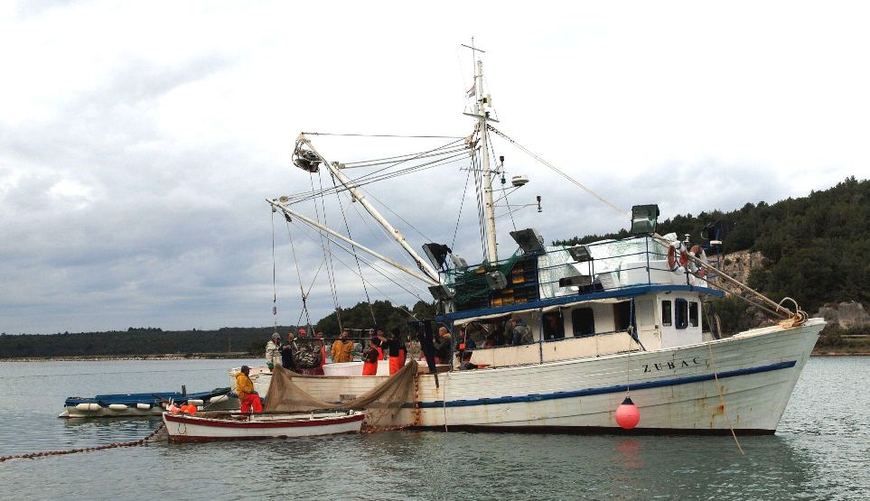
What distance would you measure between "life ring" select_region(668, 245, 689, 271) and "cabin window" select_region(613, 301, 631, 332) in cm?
142

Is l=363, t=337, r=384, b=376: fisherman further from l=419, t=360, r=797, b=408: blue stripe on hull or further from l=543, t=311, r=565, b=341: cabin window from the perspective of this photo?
l=543, t=311, r=565, b=341: cabin window

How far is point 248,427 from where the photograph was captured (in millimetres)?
22062

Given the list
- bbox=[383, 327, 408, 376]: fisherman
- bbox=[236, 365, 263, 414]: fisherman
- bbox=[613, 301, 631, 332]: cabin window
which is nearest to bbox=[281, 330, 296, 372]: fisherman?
bbox=[236, 365, 263, 414]: fisherman

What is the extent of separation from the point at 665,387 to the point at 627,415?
3.92 feet

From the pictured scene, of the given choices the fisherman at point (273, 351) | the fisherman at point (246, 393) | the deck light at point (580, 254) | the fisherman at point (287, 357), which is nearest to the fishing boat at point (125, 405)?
the fisherman at point (273, 351)

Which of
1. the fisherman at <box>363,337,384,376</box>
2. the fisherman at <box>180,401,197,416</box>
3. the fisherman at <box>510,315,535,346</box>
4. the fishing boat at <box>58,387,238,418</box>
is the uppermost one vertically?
the fisherman at <box>510,315,535,346</box>

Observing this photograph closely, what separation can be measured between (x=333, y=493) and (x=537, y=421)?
6.82m

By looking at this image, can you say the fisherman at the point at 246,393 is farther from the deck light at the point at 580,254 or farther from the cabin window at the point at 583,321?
the deck light at the point at 580,254

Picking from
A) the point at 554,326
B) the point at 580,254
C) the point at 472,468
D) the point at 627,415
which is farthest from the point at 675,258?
the point at 472,468

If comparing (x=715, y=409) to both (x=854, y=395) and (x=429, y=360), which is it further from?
(x=854, y=395)

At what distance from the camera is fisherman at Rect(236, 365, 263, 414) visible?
2227cm

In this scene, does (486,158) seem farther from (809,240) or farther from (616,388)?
(809,240)

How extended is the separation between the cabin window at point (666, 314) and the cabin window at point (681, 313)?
0.21 metres

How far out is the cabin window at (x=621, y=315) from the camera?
67.8 ft
